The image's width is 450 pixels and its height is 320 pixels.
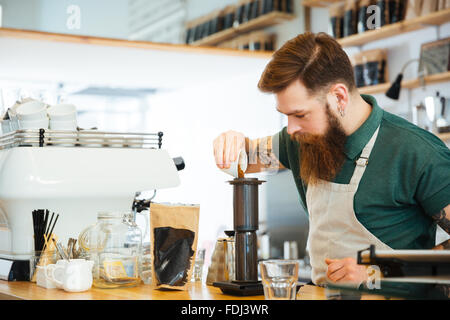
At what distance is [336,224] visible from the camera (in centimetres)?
180

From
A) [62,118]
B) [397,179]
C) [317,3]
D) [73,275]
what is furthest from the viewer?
[317,3]

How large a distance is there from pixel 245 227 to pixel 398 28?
2891 mm

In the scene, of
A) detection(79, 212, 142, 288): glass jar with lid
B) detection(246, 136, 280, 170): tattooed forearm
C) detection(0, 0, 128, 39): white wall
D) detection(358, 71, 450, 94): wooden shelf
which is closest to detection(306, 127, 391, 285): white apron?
detection(246, 136, 280, 170): tattooed forearm

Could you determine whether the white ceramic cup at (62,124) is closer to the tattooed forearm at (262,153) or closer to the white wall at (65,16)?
the tattooed forearm at (262,153)

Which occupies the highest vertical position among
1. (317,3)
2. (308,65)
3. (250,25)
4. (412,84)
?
(317,3)

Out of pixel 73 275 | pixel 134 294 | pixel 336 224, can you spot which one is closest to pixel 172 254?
pixel 134 294

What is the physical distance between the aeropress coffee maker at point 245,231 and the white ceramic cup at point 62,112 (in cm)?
63

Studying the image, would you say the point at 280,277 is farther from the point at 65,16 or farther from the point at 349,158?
the point at 65,16

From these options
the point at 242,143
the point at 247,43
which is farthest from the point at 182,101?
the point at 242,143

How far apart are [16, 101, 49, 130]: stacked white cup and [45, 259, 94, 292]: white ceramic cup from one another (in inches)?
18.0

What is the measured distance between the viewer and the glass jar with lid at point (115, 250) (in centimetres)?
157

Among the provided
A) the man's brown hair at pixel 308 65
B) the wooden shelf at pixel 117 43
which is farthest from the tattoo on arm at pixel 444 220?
the wooden shelf at pixel 117 43
